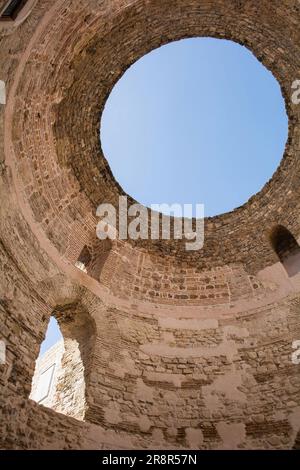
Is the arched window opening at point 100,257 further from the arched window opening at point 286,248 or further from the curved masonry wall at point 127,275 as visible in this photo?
the arched window opening at point 286,248

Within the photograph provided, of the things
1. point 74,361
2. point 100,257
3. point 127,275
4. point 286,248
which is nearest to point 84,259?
point 100,257

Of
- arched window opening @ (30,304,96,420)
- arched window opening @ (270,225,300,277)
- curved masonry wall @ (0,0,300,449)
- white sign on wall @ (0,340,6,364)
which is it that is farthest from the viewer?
arched window opening @ (270,225,300,277)

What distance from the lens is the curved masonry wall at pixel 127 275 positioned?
600cm

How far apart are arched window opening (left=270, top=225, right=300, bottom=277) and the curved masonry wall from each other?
0.49 ft

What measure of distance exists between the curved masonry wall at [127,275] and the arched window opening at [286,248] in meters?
0.15

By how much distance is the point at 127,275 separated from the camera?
8.14 metres

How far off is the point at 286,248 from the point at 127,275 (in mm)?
2711

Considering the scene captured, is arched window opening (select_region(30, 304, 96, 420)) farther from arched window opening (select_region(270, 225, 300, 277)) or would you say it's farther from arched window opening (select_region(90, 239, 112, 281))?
arched window opening (select_region(270, 225, 300, 277))

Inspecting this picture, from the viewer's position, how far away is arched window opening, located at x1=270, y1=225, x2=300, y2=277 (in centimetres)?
788

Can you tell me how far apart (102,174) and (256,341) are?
384 centimetres

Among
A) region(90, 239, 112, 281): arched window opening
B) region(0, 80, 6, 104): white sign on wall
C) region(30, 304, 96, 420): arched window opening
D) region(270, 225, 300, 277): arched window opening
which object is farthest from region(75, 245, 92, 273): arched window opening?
region(270, 225, 300, 277): arched window opening

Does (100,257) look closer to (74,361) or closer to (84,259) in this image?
(84,259)

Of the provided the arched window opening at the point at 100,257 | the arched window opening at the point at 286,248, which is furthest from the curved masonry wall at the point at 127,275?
the arched window opening at the point at 286,248

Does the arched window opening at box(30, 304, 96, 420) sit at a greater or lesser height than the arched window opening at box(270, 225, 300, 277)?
lesser
